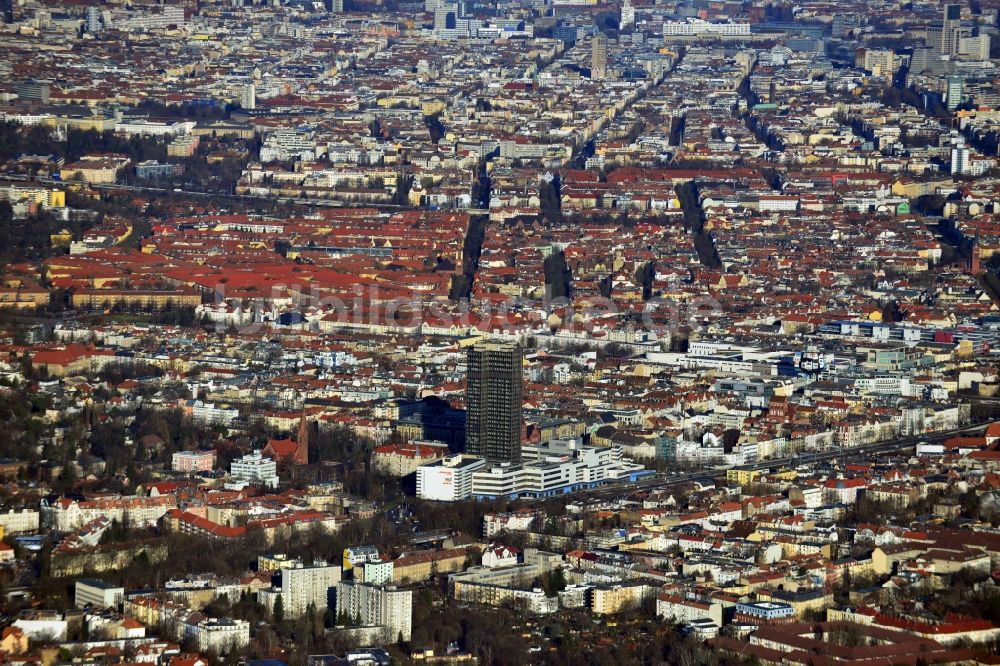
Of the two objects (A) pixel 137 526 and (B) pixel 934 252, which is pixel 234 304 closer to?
(B) pixel 934 252

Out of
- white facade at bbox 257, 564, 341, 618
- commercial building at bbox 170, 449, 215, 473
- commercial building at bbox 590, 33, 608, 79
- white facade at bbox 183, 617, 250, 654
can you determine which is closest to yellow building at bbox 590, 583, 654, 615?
white facade at bbox 257, 564, 341, 618

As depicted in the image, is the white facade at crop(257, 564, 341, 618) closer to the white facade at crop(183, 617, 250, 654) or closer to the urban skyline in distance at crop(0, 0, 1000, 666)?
the urban skyline in distance at crop(0, 0, 1000, 666)

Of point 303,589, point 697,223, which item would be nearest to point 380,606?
point 303,589

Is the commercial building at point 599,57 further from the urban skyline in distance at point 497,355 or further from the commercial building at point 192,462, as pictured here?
the commercial building at point 192,462

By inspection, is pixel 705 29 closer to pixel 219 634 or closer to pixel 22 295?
pixel 22 295

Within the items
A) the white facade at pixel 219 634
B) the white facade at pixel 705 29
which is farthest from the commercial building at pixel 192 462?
the white facade at pixel 705 29
